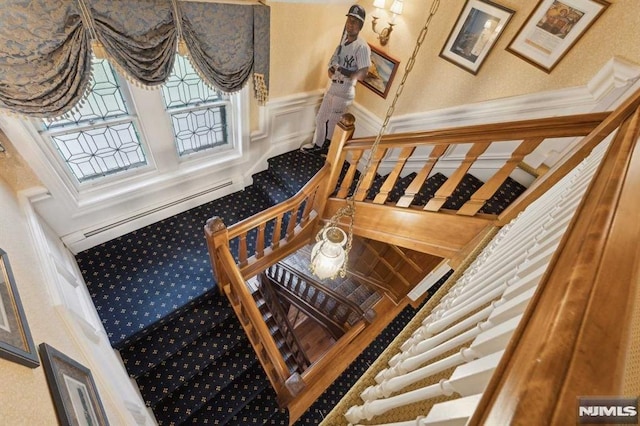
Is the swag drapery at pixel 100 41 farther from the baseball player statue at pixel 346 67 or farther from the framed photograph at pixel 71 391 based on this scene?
the framed photograph at pixel 71 391

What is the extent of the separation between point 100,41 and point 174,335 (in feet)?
7.94

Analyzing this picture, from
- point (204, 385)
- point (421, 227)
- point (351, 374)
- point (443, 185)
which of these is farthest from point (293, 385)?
point (443, 185)

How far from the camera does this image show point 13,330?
0.84 m

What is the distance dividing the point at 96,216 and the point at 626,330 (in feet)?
11.5

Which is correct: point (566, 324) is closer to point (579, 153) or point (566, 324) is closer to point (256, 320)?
point (579, 153)

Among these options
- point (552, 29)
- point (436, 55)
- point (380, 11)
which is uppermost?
point (380, 11)

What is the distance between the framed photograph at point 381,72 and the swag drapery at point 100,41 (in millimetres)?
1379

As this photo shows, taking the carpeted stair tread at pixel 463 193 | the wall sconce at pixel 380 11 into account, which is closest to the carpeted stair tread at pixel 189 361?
the carpeted stair tread at pixel 463 193

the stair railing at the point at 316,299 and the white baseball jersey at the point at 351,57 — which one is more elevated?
the white baseball jersey at the point at 351,57

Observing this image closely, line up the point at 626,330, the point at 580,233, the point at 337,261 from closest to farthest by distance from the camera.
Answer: the point at 626,330, the point at 580,233, the point at 337,261

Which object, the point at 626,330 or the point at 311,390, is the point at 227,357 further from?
the point at 626,330

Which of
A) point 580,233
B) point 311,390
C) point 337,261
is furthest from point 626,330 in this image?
point 311,390

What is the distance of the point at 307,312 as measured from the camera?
5035 mm

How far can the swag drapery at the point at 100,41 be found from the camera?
1654 millimetres
